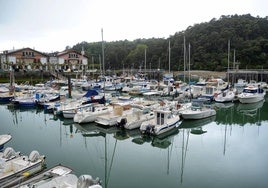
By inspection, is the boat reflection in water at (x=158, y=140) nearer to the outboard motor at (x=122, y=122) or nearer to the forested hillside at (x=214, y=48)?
the outboard motor at (x=122, y=122)

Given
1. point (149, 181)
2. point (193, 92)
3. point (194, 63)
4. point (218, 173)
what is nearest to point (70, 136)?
point (149, 181)

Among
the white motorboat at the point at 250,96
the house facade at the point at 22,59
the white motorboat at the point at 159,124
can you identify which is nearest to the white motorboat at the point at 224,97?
the white motorboat at the point at 250,96

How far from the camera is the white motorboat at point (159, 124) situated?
18513 millimetres

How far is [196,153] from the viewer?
16.0 meters

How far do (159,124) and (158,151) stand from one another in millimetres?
3270

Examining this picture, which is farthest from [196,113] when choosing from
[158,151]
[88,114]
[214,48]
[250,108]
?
[214,48]

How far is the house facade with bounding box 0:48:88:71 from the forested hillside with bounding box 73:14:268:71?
546 centimetres

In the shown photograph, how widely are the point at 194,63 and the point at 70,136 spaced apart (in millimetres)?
60568

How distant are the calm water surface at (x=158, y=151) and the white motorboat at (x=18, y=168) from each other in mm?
2205

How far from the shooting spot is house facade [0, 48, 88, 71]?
6019 cm

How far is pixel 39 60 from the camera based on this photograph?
2562 inches

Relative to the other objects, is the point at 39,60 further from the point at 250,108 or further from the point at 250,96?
the point at 250,108

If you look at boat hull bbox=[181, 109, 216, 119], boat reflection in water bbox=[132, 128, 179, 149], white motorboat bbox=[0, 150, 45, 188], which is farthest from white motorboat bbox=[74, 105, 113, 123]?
white motorboat bbox=[0, 150, 45, 188]

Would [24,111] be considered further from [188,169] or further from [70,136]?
[188,169]
